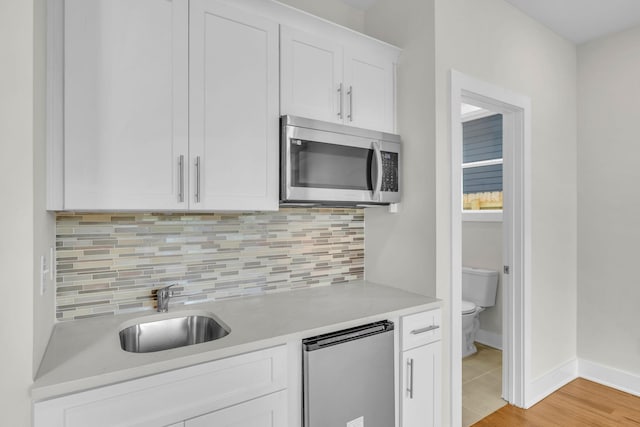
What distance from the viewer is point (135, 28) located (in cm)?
136

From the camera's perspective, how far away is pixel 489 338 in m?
3.41

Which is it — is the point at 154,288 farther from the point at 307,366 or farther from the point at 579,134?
the point at 579,134

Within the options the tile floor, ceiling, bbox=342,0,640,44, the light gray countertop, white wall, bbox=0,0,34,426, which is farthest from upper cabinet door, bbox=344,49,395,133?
the tile floor

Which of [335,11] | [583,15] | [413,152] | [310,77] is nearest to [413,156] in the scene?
[413,152]

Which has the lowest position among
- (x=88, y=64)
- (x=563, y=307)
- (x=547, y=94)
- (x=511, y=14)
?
(x=563, y=307)

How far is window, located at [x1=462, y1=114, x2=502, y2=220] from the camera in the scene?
10.9 feet

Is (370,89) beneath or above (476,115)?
beneath

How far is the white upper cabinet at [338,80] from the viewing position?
5.72 feet

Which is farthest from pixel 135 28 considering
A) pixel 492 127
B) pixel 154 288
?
pixel 492 127

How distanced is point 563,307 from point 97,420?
123 inches

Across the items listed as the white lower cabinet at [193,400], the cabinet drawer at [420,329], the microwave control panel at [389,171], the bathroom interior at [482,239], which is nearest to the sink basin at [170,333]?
the white lower cabinet at [193,400]

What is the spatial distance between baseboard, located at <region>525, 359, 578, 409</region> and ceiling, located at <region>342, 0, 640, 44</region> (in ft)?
8.40

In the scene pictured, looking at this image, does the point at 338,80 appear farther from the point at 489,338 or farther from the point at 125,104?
the point at 489,338

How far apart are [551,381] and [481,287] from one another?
34.9 inches
